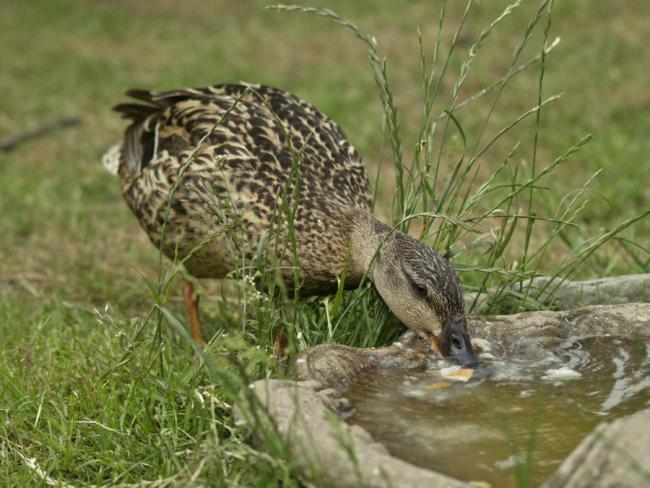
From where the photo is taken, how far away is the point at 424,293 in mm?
3879

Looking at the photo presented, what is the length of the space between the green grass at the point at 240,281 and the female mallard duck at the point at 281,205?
6.8 inches

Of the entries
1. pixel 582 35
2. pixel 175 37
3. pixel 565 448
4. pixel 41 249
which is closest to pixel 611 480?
pixel 565 448

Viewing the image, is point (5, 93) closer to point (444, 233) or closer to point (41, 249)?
point (41, 249)

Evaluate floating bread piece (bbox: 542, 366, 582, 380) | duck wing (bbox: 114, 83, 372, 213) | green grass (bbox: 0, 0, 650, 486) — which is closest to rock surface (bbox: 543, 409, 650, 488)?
green grass (bbox: 0, 0, 650, 486)

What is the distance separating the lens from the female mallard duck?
153 inches

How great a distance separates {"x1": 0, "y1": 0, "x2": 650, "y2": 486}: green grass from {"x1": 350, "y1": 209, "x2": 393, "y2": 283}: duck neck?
5.1 inches

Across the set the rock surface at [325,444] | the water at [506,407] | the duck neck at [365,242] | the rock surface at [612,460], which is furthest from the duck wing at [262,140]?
the rock surface at [612,460]

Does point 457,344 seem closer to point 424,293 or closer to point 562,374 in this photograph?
point 424,293

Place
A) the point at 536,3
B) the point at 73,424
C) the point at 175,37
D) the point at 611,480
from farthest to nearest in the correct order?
1. the point at 175,37
2. the point at 536,3
3. the point at 73,424
4. the point at 611,480

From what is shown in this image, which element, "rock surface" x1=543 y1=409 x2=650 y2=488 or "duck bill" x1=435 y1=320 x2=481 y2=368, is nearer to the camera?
"rock surface" x1=543 y1=409 x2=650 y2=488

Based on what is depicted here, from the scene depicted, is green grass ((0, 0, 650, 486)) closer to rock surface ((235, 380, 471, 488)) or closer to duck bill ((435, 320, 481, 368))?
rock surface ((235, 380, 471, 488))

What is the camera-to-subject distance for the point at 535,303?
4176 mm

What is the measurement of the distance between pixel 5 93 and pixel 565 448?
8730mm

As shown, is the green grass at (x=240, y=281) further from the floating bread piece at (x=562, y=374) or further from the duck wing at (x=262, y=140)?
the floating bread piece at (x=562, y=374)
